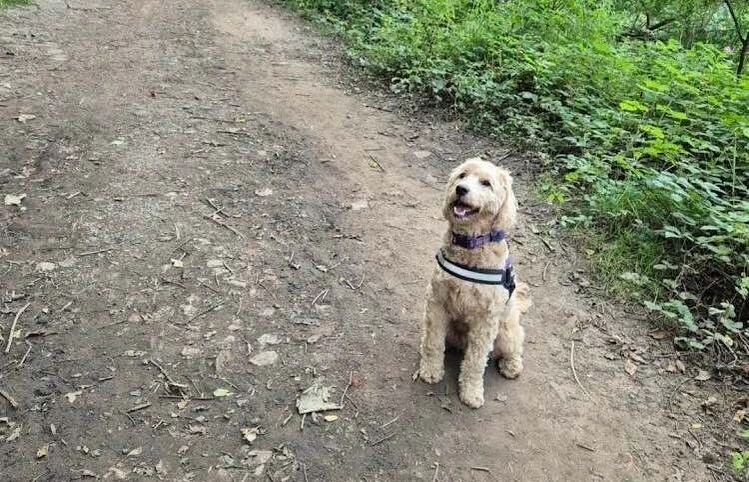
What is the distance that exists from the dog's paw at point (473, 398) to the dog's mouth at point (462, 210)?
54.5 inches

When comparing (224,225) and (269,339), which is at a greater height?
(224,225)

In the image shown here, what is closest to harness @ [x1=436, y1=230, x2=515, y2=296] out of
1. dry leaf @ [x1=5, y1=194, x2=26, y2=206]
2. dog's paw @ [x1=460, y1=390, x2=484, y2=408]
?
dog's paw @ [x1=460, y1=390, x2=484, y2=408]

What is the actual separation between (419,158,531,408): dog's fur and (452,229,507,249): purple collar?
0.03 m

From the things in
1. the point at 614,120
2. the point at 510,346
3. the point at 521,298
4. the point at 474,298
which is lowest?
the point at 510,346

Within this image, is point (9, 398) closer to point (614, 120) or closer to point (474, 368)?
point (474, 368)

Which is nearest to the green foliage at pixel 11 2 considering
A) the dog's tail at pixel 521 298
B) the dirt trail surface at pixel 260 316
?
the dirt trail surface at pixel 260 316

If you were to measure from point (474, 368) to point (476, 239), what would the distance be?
1011mm

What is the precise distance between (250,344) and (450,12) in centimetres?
856

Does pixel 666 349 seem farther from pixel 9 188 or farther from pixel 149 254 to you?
pixel 9 188

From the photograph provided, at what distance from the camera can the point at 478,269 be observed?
3.99m

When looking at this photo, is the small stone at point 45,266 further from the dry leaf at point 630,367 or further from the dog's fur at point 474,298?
the dry leaf at point 630,367

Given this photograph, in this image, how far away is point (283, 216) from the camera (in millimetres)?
6211

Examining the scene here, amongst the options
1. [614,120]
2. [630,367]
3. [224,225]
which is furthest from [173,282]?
[614,120]

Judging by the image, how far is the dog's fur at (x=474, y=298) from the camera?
3.95 m
